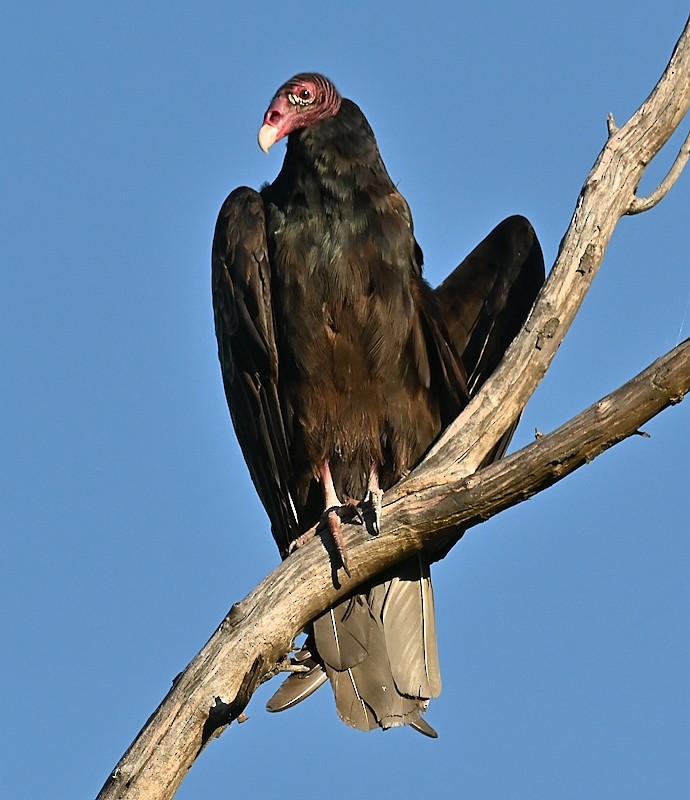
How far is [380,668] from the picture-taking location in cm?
503

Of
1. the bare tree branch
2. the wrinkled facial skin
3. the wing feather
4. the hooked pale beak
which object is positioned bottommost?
the bare tree branch

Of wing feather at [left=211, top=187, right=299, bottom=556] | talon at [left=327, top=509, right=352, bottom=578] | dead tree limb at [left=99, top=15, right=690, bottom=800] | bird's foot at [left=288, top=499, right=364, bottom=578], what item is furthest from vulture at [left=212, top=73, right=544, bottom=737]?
dead tree limb at [left=99, top=15, right=690, bottom=800]

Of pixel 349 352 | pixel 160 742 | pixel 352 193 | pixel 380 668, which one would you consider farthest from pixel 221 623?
pixel 352 193

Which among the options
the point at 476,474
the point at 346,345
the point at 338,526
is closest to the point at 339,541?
the point at 338,526

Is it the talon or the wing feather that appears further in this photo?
the wing feather

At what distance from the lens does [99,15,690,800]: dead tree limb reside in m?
3.89

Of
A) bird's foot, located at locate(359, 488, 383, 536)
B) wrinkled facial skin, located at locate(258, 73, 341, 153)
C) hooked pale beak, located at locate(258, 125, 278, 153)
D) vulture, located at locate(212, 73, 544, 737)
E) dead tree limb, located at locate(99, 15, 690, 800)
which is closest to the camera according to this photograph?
dead tree limb, located at locate(99, 15, 690, 800)

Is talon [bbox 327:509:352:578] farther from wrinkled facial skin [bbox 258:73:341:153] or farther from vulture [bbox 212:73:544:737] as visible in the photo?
wrinkled facial skin [bbox 258:73:341:153]

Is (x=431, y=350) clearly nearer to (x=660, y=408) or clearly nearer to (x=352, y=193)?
(x=352, y=193)

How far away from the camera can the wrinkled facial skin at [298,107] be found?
5.51 metres

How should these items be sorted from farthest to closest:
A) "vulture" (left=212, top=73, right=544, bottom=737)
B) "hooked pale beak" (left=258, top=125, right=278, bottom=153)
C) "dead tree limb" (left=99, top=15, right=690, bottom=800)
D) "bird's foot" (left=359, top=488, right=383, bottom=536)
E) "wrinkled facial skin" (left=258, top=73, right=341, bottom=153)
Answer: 1. "wrinkled facial skin" (left=258, top=73, right=341, bottom=153)
2. "hooked pale beak" (left=258, top=125, right=278, bottom=153)
3. "vulture" (left=212, top=73, right=544, bottom=737)
4. "bird's foot" (left=359, top=488, right=383, bottom=536)
5. "dead tree limb" (left=99, top=15, right=690, bottom=800)

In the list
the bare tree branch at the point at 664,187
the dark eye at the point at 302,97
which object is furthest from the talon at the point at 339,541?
the dark eye at the point at 302,97

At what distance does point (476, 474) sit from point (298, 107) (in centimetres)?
208

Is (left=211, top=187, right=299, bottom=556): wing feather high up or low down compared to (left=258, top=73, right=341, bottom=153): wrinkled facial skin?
down
